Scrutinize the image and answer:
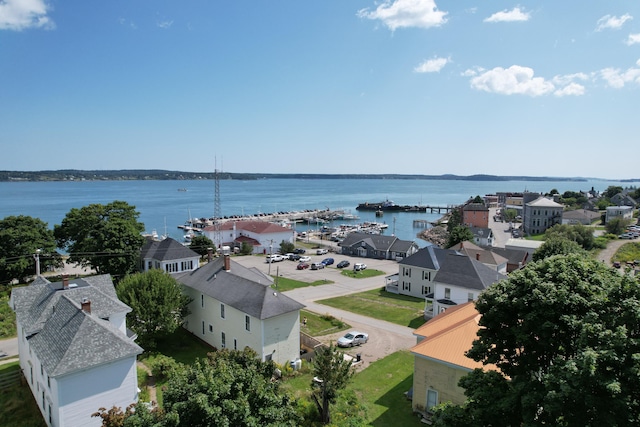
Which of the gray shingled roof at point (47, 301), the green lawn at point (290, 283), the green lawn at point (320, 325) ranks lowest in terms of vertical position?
the green lawn at point (290, 283)

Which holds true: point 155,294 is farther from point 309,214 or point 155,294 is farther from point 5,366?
point 309,214

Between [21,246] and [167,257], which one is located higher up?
[21,246]

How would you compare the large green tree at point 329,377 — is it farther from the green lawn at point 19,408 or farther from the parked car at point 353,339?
the green lawn at point 19,408

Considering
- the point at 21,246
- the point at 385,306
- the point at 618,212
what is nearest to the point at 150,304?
the point at 385,306

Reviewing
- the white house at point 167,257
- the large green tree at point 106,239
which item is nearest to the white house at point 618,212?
the white house at point 167,257

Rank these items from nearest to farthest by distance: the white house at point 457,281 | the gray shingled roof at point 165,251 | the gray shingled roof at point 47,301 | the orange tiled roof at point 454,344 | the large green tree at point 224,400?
1. the large green tree at point 224,400
2. the orange tiled roof at point 454,344
3. the gray shingled roof at point 47,301
4. the white house at point 457,281
5. the gray shingled roof at point 165,251

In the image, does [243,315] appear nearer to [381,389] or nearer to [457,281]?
[381,389]
